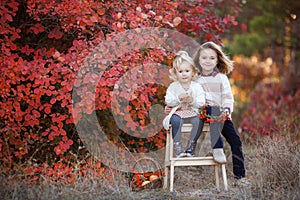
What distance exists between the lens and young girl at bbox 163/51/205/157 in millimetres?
4113

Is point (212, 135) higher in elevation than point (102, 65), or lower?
lower

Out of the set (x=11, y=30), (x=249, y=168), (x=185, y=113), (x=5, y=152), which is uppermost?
(x=11, y=30)

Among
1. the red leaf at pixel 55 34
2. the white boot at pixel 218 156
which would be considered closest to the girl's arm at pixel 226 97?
the white boot at pixel 218 156

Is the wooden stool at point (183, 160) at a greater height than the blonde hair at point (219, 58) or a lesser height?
lesser

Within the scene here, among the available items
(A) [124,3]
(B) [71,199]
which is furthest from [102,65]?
(B) [71,199]

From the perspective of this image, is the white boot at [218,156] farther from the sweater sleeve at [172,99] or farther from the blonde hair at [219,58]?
the blonde hair at [219,58]

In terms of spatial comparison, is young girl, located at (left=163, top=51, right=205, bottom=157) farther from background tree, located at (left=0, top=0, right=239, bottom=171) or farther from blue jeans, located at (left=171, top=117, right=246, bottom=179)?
blue jeans, located at (left=171, top=117, right=246, bottom=179)

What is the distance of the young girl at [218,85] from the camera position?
4281mm

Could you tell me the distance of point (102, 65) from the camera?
13.5 ft

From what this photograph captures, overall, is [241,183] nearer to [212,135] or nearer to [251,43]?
[212,135]

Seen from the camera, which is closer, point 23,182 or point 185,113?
point 23,182

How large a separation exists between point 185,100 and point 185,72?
264 millimetres

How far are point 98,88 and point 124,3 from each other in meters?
0.88

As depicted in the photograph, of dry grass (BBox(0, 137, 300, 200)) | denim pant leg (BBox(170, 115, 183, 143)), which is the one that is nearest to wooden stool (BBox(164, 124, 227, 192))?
denim pant leg (BBox(170, 115, 183, 143))
